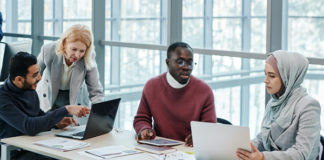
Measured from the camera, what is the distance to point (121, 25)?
8773mm

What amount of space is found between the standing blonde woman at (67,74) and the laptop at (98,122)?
59 centimetres

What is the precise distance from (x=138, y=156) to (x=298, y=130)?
2.89ft

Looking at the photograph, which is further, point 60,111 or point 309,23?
point 309,23

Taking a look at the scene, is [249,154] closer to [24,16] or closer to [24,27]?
[24,27]

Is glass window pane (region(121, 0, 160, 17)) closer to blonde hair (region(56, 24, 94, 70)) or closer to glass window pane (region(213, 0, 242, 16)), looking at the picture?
glass window pane (region(213, 0, 242, 16))

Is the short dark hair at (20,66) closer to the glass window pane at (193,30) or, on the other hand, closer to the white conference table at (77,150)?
the white conference table at (77,150)

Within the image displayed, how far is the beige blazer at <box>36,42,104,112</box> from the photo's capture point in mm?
4109

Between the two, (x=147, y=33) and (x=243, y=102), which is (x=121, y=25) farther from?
(x=243, y=102)

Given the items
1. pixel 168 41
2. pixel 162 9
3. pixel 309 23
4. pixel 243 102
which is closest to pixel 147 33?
pixel 162 9

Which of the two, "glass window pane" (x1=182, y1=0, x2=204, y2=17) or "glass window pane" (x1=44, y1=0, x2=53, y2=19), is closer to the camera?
"glass window pane" (x1=44, y1=0, x2=53, y2=19)

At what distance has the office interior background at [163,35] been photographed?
20.8 feet

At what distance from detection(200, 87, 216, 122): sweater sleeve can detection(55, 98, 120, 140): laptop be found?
593 mm

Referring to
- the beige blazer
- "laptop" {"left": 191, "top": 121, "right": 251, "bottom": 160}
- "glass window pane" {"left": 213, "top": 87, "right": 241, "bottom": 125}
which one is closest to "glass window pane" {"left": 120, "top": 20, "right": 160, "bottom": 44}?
"glass window pane" {"left": 213, "top": 87, "right": 241, "bottom": 125}

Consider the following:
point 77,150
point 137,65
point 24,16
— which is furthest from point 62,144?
point 137,65
